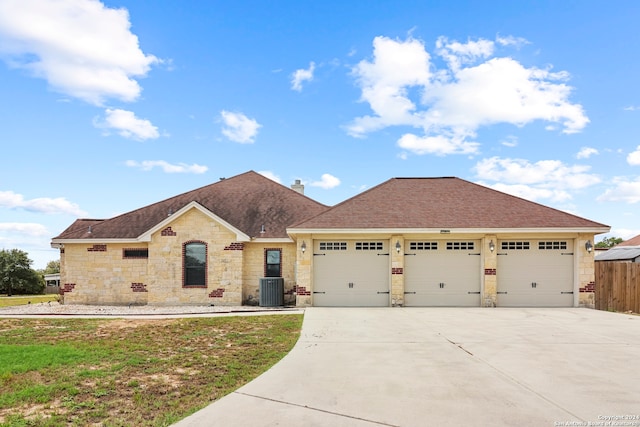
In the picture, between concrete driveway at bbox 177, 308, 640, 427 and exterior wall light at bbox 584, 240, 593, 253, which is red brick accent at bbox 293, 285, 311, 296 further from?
exterior wall light at bbox 584, 240, 593, 253

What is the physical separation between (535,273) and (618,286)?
3277mm

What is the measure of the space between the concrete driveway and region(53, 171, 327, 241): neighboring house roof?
8915 millimetres

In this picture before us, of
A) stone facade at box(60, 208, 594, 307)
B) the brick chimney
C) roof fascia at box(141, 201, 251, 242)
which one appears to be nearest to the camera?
stone facade at box(60, 208, 594, 307)

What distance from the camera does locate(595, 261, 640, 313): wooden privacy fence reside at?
1534 centimetres

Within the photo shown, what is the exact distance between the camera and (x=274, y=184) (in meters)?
22.3

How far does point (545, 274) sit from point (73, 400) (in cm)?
1575

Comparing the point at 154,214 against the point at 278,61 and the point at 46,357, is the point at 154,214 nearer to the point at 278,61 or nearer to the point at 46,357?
the point at 278,61

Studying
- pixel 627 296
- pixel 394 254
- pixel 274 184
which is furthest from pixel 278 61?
pixel 627 296

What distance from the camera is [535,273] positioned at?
15938 mm

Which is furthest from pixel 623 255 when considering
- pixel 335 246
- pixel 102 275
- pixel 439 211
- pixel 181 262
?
pixel 102 275

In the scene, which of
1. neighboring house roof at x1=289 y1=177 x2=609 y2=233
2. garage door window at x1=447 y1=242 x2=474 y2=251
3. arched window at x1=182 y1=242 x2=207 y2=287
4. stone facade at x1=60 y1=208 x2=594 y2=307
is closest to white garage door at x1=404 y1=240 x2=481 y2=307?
garage door window at x1=447 y1=242 x2=474 y2=251

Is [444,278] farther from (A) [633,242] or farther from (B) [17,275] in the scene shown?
(B) [17,275]

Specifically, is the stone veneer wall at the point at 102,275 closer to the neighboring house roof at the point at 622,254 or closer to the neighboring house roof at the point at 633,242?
the neighboring house roof at the point at 622,254

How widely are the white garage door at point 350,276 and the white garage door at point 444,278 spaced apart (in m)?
0.96
